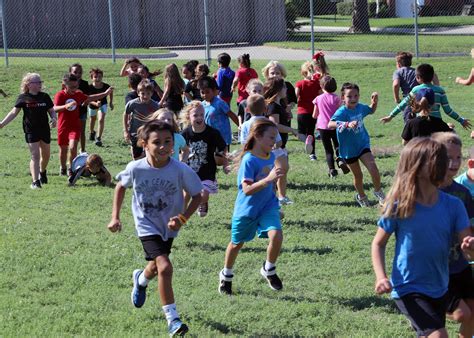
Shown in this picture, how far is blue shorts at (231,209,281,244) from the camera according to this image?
802cm

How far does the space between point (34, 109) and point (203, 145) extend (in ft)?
14.4

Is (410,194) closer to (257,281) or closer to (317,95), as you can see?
(257,281)

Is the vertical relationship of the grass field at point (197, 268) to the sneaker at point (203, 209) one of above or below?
below

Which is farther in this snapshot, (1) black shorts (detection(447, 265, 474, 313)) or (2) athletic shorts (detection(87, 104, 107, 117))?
(2) athletic shorts (detection(87, 104, 107, 117))

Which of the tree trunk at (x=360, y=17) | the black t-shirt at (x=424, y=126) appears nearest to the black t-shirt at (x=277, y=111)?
the black t-shirt at (x=424, y=126)

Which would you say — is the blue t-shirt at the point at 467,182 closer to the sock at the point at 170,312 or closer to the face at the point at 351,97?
the sock at the point at 170,312

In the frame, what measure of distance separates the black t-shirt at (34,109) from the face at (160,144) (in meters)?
7.00

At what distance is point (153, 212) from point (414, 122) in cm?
433

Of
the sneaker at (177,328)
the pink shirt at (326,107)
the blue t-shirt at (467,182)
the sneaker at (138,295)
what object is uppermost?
the blue t-shirt at (467,182)

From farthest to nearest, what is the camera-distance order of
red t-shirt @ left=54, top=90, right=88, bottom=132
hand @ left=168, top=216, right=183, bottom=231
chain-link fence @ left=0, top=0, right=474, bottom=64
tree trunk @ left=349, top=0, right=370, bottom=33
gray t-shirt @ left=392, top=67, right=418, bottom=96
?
1. tree trunk @ left=349, top=0, right=370, bottom=33
2. chain-link fence @ left=0, top=0, right=474, bottom=64
3. gray t-shirt @ left=392, top=67, right=418, bottom=96
4. red t-shirt @ left=54, top=90, right=88, bottom=132
5. hand @ left=168, top=216, right=183, bottom=231

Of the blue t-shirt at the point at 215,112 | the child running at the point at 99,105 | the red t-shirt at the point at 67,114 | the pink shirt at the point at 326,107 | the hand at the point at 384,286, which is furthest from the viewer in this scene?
the child running at the point at 99,105

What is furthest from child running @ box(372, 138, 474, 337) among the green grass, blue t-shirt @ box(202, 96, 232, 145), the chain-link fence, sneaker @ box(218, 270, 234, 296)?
the green grass

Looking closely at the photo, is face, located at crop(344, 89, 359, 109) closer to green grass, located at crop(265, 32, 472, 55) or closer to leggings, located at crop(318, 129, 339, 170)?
leggings, located at crop(318, 129, 339, 170)

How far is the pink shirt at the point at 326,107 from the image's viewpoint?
13.5m
